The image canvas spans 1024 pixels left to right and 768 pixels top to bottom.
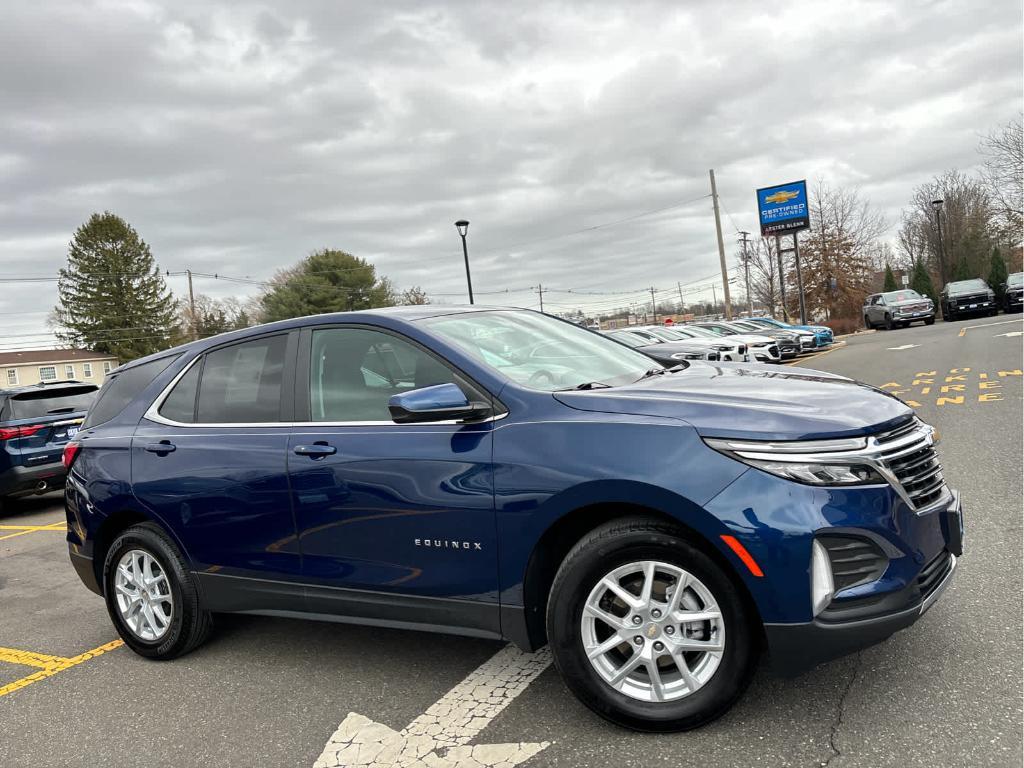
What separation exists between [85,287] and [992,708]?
70711 millimetres

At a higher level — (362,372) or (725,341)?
(362,372)

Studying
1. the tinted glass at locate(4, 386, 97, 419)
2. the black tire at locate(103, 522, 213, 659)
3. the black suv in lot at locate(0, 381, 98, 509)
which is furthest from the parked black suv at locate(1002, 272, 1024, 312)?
the black tire at locate(103, 522, 213, 659)

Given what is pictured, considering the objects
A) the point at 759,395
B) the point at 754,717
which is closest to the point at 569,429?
the point at 759,395

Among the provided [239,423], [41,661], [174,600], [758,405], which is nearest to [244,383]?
[239,423]

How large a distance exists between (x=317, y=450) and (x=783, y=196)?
149 feet

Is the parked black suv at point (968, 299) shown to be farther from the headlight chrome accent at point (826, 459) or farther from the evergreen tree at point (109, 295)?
the evergreen tree at point (109, 295)

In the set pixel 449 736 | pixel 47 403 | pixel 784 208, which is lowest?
pixel 449 736

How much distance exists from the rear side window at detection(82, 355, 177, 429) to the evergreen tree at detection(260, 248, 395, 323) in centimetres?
5704

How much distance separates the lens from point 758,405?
2.77 meters

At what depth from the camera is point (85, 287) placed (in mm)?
62531

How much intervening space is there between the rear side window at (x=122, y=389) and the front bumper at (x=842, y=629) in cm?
350

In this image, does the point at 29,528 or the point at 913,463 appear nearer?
the point at 913,463

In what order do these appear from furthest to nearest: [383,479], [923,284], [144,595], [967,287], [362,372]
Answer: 1. [923,284]
2. [967,287]
3. [144,595]
4. [362,372]
5. [383,479]

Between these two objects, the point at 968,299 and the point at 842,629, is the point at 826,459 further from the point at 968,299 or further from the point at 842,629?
the point at 968,299
